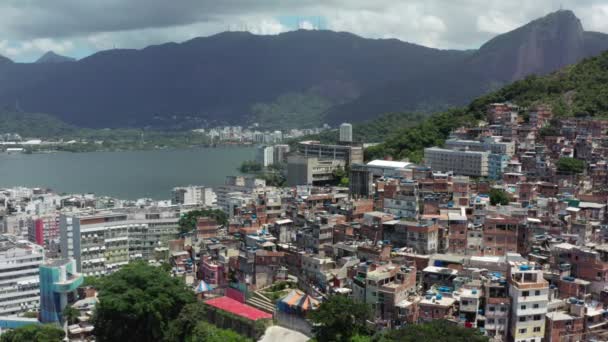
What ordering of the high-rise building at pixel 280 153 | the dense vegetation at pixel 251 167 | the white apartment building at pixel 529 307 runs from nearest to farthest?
the white apartment building at pixel 529 307
the dense vegetation at pixel 251 167
the high-rise building at pixel 280 153

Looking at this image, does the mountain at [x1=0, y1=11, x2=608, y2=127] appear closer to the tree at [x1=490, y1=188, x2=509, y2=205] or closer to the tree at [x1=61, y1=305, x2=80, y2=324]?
the tree at [x1=490, y1=188, x2=509, y2=205]

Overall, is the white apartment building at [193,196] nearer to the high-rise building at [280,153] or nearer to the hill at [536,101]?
the hill at [536,101]

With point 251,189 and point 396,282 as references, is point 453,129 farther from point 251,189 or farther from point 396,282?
point 396,282

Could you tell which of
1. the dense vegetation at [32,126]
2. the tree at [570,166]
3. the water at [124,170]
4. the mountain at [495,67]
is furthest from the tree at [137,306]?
the dense vegetation at [32,126]

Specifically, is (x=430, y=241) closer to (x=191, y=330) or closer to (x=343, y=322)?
(x=343, y=322)

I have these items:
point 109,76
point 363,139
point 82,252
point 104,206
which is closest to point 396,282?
point 82,252

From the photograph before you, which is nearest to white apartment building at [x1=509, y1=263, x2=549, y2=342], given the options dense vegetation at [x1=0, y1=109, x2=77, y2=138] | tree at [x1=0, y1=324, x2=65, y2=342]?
tree at [x1=0, y1=324, x2=65, y2=342]
